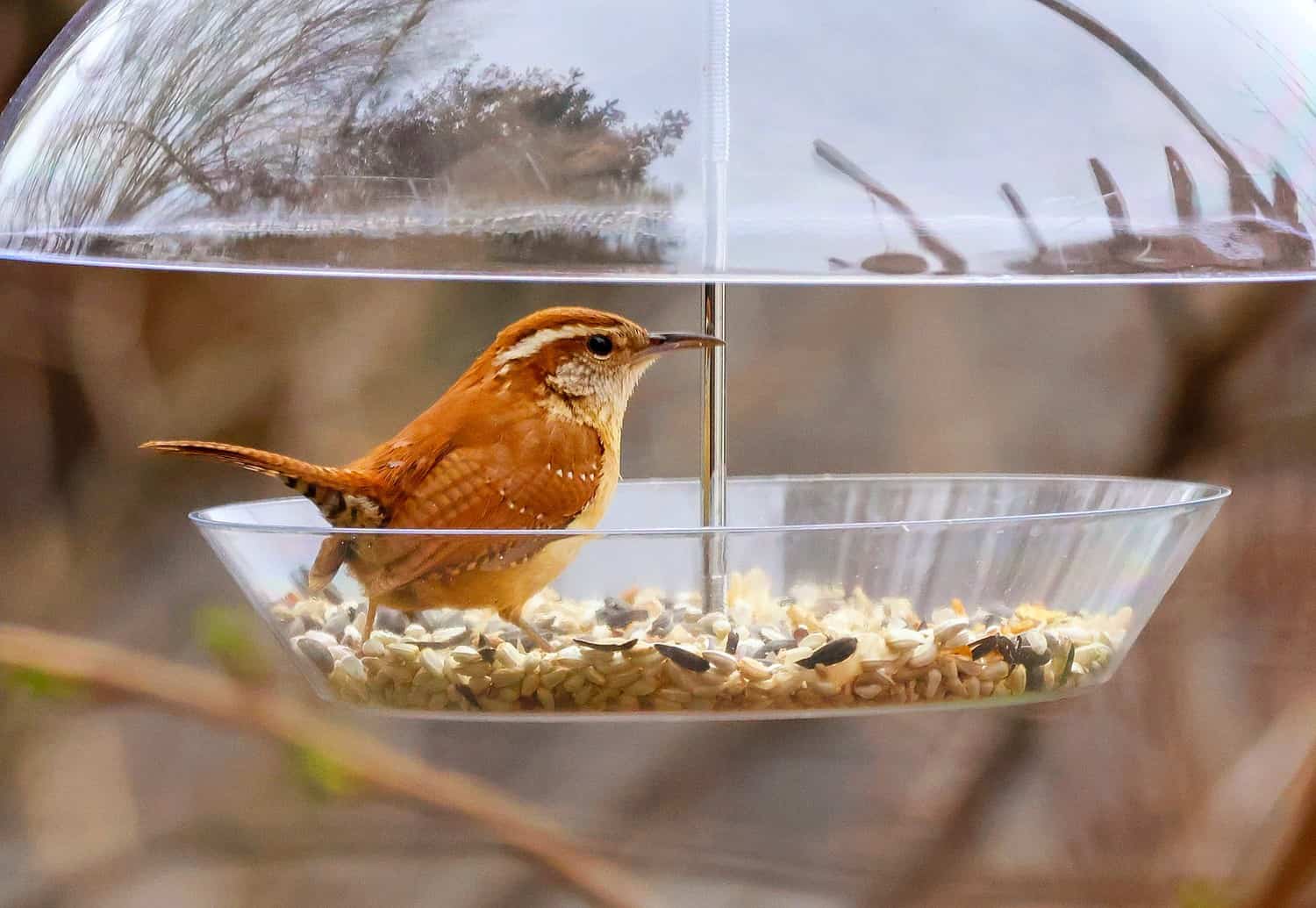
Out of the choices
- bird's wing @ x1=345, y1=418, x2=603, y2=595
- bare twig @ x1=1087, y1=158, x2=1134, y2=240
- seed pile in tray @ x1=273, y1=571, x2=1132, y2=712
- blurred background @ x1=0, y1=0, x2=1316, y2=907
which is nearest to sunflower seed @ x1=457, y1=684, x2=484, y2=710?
seed pile in tray @ x1=273, y1=571, x2=1132, y2=712

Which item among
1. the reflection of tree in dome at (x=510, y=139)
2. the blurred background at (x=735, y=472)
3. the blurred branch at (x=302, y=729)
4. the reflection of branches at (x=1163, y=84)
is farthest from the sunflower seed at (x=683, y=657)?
the blurred background at (x=735, y=472)

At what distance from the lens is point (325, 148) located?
102 cm

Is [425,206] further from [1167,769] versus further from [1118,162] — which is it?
[1167,769]

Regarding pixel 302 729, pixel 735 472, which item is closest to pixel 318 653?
pixel 302 729

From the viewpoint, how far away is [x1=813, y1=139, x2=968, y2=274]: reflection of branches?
0.94 m

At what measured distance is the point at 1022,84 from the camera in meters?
1.01

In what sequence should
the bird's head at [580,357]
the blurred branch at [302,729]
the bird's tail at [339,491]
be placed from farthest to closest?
the blurred branch at [302,729] → the bird's head at [580,357] → the bird's tail at [339,491]

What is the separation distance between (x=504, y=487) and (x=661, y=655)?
0.20 m

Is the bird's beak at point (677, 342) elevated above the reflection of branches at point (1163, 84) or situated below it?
below

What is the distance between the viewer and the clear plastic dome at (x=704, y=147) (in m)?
0.95

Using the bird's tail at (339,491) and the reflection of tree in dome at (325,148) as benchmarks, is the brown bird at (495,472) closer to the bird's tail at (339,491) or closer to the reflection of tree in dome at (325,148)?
the bird's tail at (339,491)

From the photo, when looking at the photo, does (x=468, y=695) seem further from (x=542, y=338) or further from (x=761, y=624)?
(x=542, y=338)

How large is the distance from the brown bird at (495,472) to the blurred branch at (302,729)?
58.9 inches

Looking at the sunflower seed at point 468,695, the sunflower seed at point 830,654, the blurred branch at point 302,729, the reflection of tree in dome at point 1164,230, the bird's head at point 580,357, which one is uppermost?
the reflection of tree in dome at point 1164,230
